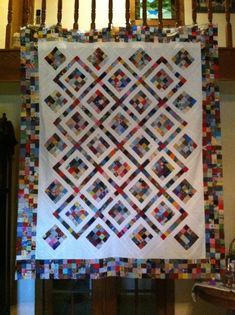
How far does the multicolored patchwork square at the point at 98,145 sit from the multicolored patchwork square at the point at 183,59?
28.3 inches

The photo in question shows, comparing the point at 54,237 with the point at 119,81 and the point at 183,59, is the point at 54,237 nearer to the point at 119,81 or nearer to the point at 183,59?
the point at 119,81

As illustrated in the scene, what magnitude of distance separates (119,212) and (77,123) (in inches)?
25.3

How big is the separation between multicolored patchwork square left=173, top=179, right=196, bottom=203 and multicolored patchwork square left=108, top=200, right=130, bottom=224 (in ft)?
1.13

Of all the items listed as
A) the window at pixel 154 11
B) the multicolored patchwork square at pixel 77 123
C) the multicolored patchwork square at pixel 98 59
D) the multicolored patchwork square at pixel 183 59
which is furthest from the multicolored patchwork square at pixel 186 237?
the window at pixel 154 11

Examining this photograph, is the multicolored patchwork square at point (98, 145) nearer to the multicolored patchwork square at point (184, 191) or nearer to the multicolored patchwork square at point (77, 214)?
the multicolored patchwork square at point (77, 214)

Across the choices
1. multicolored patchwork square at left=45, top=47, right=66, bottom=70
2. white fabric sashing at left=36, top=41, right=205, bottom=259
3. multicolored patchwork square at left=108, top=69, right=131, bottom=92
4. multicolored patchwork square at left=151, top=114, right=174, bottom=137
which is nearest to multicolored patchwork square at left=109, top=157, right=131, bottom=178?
white fabric sashing at left=36, top=41, right=205, bottom=259

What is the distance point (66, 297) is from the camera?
2559 mm

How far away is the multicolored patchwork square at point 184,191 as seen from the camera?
210 centimetres

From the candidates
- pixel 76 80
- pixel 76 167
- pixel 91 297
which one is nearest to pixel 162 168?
pixel 76 167

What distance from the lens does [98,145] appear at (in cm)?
213

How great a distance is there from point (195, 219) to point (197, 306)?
32.2 inches

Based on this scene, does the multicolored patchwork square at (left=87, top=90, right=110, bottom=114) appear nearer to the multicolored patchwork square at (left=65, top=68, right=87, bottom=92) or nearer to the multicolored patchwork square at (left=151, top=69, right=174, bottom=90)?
the multicolored patchwork square at (left=65, top=68, right=87, bottom=92)

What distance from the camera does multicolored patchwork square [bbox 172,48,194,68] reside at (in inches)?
85.7

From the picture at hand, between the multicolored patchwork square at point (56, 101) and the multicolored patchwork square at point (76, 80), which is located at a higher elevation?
the multicolored patchwork square at point (76, 80)
